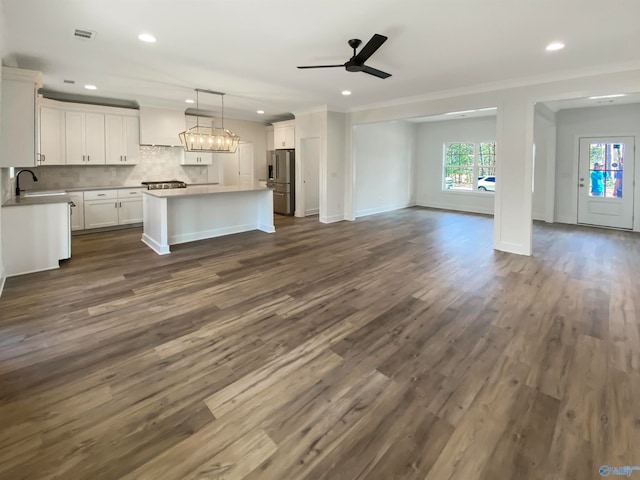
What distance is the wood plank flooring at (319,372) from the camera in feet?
5.63

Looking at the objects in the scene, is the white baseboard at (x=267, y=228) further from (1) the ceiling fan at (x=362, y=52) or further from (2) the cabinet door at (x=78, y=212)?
(1) the ceiling fan at (x=362, y=52)

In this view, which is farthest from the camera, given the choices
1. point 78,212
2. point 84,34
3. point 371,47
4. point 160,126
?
point 160,126

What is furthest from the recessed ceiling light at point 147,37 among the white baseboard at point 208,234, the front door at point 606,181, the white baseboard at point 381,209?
the front door at point 606,181

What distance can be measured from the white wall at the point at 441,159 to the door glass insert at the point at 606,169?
223 cm

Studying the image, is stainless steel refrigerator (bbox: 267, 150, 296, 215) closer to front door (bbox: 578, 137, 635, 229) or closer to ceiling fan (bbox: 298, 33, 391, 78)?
ceiling fan (bbox: 298, 33, 391, 78)

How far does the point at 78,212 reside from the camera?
679 centimetres

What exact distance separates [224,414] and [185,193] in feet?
14.6

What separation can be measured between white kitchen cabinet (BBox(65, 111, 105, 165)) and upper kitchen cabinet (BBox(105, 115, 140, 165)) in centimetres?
12

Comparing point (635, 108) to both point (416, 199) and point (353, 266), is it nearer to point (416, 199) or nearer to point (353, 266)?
point (416, 199)

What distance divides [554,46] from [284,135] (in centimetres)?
643

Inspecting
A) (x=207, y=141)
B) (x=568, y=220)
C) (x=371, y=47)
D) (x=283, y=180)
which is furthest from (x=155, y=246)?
(x=568, y=220)

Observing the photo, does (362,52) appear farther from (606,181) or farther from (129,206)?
(606,181)

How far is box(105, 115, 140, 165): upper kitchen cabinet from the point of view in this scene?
23.7 ft

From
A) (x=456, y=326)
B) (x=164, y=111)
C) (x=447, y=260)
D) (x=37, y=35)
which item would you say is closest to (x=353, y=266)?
(x=447, y=260)
